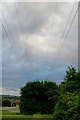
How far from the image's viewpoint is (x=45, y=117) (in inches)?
399

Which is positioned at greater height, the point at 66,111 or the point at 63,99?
the point at 63,99

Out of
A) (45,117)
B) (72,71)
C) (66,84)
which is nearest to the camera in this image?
(45,117)

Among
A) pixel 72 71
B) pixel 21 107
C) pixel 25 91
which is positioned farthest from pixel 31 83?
pixel 72 71

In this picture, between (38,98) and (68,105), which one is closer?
(68,105)

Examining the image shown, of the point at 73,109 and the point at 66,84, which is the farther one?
the point at 66,84

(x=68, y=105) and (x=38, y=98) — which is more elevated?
(x=38, y=98)

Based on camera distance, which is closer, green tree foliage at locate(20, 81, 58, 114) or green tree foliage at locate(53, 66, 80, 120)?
green tree foliage at locate(53, 66, 80, 120)

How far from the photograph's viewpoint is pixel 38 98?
1844 cm

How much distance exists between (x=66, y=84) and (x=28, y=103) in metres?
8.19

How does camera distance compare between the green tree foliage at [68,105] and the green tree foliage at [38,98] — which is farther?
the green tree foliage at [38,98]

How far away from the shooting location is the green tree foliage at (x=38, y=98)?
17953mm

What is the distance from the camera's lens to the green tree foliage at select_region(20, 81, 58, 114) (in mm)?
17953

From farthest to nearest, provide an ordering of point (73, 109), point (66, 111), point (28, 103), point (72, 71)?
point (28, 103), point (72, 71), point (66, 111), point (73, 109)

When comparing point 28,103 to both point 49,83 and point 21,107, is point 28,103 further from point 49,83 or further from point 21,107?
point 49,83
